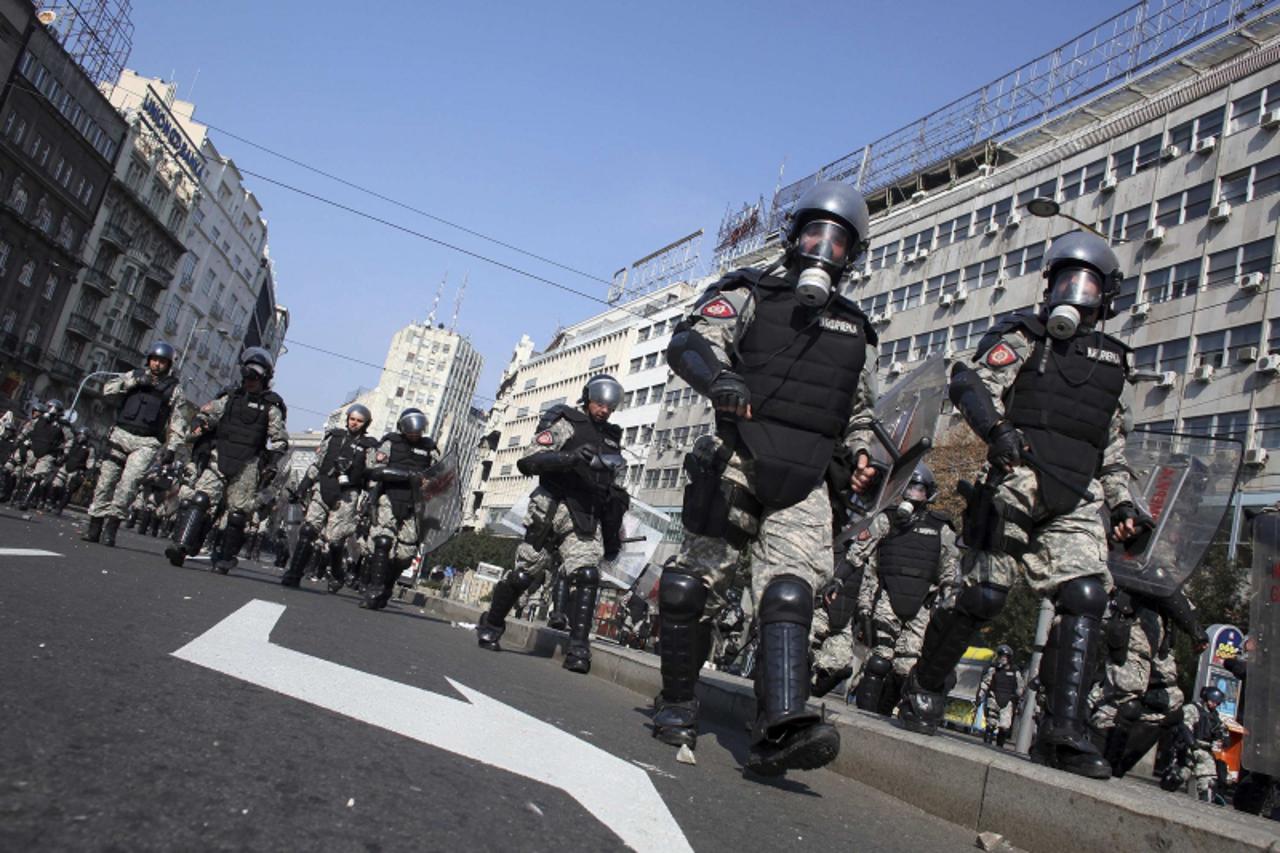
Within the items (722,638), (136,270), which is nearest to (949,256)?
(722,638)

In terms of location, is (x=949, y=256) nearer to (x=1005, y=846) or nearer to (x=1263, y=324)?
(x=1263, y=324)

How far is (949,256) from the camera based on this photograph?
151 ft

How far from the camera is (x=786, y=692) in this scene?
3.66 metres

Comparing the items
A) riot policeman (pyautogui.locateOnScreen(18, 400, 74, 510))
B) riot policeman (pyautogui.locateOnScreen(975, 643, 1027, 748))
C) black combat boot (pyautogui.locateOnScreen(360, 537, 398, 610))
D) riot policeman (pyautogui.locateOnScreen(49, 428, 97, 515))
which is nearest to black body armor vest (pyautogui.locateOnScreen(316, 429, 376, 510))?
black combat boot (pyautogui.locateOnScreen(360, 537, 398, 610))

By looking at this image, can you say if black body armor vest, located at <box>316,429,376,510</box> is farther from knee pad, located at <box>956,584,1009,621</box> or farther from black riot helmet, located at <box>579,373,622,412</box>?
knee pad, located at <box>956,584,1009,621</box>

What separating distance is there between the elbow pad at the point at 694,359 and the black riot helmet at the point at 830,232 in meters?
0.49

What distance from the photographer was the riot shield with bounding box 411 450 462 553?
39.3 ft

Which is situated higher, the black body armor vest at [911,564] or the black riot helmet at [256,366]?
the black riot helmet at [256,366]

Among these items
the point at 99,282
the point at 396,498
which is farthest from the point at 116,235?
the point at 396,498

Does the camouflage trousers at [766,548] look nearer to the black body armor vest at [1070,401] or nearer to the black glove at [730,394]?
the black glove at [730,394]

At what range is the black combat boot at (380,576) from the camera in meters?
10.7

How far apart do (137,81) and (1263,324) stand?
83.0 m

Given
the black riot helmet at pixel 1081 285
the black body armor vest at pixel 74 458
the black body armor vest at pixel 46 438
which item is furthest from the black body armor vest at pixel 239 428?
the black body armor vest at pixel 74 458

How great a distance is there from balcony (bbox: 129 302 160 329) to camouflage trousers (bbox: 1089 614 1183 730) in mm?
83293
